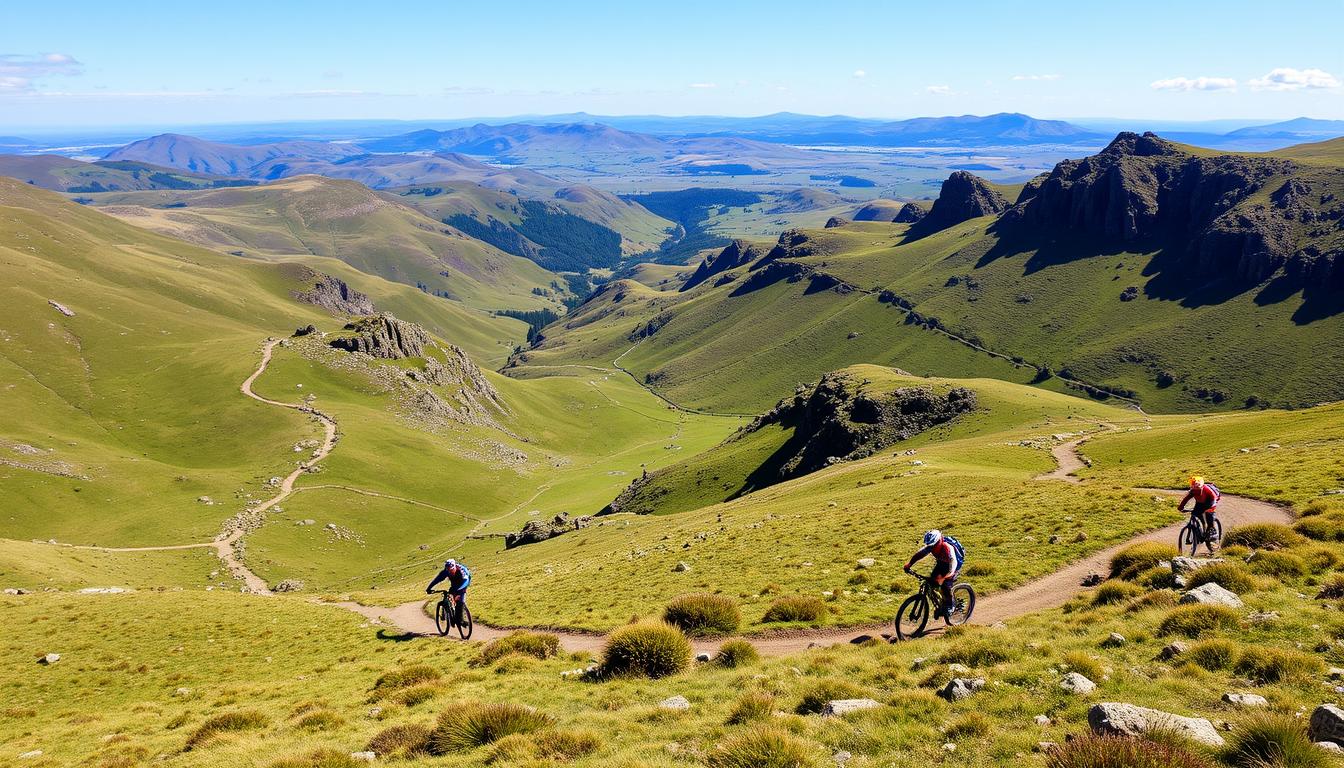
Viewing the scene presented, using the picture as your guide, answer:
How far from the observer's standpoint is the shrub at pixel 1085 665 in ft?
51.6

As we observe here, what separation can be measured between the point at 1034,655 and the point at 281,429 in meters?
150

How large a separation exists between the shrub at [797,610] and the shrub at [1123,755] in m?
14.7

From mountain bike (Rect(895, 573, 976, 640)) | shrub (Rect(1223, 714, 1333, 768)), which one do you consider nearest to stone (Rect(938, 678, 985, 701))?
shrub (Rect(1223, 714, 1333, 768))

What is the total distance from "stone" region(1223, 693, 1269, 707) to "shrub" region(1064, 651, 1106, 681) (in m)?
2.65

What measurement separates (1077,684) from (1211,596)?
753 cm

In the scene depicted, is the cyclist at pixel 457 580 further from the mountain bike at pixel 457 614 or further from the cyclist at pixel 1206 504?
the cyclist at pixel 1206 504

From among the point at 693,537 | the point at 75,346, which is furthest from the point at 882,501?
the point at 75,346

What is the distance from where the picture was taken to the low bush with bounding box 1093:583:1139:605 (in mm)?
21438

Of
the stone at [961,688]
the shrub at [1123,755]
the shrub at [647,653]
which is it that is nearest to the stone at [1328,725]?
the shrub at [1123,755]

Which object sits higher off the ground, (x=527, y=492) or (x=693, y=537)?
(x=693, y=537)

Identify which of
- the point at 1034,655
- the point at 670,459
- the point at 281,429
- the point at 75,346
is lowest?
the point at 670,459

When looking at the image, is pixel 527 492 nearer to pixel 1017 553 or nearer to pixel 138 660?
pixel 138 660

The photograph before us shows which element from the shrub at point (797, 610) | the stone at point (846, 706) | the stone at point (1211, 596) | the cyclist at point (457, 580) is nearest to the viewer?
the stone at point (846, 706)

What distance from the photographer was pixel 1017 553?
103 feet
